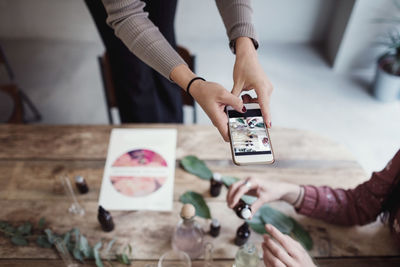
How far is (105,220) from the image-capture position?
0.93 metres

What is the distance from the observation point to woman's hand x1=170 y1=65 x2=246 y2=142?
62 centimetres

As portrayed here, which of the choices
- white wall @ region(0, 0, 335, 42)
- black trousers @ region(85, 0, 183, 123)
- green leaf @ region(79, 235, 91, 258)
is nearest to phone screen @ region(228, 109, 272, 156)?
green leaf @ region(79, 235, 91, 258)

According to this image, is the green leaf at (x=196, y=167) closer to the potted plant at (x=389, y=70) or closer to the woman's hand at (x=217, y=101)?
the woman's hand at (x=217, y=101)

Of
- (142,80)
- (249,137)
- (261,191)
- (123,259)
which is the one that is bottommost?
(123,259)

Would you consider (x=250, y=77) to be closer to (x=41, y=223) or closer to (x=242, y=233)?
(x=242, y=233)

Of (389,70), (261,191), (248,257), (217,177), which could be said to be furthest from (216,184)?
(389,70)

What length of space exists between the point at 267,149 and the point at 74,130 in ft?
3.00

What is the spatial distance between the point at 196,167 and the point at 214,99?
494 millimetres

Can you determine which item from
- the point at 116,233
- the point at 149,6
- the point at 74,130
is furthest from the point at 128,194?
the point at 149,6

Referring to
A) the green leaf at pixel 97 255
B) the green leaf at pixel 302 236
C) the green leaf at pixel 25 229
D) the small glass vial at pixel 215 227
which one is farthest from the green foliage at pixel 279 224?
the green leaf at pixel 25 229

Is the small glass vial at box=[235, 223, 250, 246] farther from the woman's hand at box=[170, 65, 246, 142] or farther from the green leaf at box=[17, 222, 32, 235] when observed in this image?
the green leaf at box=[17, 222, 32, 235]

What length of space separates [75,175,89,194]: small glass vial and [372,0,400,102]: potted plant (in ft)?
7.50

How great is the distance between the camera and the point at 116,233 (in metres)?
0.96

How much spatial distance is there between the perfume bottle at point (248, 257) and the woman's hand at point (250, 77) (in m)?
0.39
